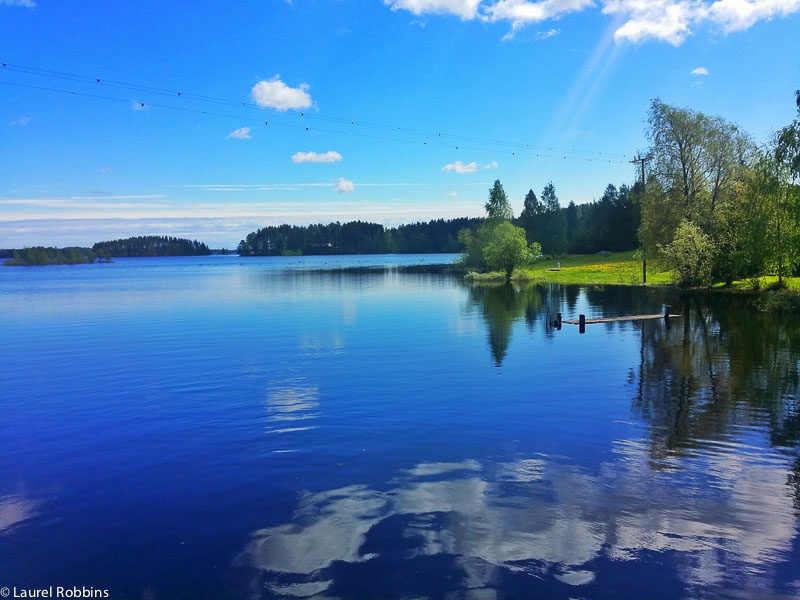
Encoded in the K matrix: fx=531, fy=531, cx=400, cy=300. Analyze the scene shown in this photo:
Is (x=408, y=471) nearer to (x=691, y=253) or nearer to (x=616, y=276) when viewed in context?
(x=691, y=253)

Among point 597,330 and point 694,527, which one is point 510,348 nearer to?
point 597,330

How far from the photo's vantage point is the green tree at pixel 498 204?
118562 mm

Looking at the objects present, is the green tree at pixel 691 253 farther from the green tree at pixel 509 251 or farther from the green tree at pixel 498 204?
the green tree at pixel 498 204

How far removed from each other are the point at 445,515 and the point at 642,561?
12.7 feet

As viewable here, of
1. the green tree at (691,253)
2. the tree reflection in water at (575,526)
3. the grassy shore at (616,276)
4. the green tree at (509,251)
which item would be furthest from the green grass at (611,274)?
the tree reflection in water at (575,526)

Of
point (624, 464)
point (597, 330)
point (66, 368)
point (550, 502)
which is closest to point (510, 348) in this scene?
point (597, 330)

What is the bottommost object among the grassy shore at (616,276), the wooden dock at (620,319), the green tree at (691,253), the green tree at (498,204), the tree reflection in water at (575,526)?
the tree reflection in water at (575,526)

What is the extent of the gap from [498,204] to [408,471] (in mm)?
110694

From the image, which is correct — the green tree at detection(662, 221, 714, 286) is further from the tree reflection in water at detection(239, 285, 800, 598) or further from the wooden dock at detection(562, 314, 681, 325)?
the tree reflection in water at detection(239, 285, 800, 598)

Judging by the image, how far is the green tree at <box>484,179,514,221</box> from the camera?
119 m

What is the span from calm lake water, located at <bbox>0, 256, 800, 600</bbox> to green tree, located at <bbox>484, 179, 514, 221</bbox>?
295 feet

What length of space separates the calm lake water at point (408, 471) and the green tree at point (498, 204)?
89898mm

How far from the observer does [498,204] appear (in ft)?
391

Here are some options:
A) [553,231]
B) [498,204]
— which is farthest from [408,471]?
[553,231]
